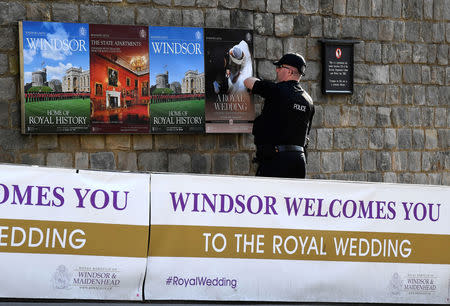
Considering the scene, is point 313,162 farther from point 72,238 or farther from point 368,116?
point 72,238

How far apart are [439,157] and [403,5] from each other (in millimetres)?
2290

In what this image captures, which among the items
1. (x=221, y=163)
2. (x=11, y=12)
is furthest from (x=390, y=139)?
(x=11, y=12)

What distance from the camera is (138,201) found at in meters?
5.76

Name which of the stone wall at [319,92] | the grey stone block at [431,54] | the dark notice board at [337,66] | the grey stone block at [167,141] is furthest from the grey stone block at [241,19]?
the grey stone block at [431,54]

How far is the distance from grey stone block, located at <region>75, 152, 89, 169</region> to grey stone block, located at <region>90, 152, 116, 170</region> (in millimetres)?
60

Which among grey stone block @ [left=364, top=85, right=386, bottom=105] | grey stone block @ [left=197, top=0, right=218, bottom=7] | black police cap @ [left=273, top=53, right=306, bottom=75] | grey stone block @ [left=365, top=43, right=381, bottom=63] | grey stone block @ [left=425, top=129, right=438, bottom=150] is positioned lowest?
grey stone block @ [left=425, top=129, right=438, bottom=150]

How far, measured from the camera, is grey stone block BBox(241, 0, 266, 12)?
397 inches

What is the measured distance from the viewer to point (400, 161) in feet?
36.7

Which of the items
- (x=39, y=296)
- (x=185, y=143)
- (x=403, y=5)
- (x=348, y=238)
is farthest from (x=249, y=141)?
(x=39, y=296)

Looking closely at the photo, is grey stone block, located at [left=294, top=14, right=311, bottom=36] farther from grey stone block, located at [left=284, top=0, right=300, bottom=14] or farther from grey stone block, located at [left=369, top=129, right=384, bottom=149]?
grey stone block, located at [left=369, top=129, right=384, bottom=149]

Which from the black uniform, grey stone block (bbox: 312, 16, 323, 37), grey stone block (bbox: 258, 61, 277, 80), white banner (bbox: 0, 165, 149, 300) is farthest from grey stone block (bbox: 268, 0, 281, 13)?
white banner (bbox: 0, 165, 149, 300)

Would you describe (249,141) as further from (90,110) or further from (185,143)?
(90,110)

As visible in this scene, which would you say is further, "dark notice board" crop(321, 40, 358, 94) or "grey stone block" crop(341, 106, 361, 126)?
"grey stone block" crop(341, 106, 361, 126)

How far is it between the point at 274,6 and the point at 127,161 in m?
2.84
